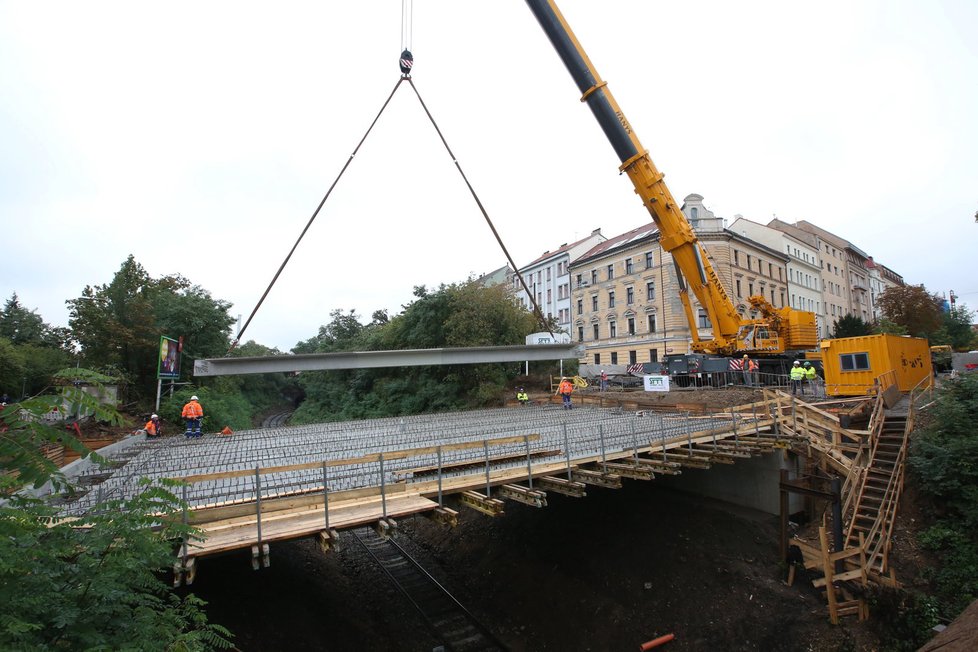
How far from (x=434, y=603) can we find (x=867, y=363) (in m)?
17.8

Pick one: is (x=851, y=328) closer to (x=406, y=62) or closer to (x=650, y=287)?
(x=650, y=287)

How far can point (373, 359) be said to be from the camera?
Result: 17.4 metres

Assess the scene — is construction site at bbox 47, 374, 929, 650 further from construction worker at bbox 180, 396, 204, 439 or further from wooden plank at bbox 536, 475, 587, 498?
construction worker at bbox 180, 396, 204, 439

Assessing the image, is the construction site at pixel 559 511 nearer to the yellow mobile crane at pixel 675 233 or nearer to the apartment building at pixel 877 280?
the yellow mobile crane at pixel 675 233

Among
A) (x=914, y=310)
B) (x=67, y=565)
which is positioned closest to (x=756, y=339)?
(x=67, y=565)

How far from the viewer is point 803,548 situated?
11.7m

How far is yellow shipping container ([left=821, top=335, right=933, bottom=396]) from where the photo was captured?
1911cm

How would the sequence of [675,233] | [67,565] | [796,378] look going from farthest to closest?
[675,233] → [796,378] → [67,565]

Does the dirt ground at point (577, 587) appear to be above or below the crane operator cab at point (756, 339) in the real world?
below

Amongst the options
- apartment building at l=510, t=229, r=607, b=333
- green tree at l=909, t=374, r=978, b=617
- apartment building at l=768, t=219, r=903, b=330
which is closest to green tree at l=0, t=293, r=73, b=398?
green tree at l=909, t=374, r=978, b=617

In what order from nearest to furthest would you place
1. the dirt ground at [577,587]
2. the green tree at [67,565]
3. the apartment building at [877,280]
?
the green tree at [67,565] < the dirt ground at [577,587] < the apartment building at [877,280]

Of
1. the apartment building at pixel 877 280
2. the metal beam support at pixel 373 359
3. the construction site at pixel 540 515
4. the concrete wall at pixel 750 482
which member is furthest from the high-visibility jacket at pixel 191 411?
the apartment building at pixel 877 280

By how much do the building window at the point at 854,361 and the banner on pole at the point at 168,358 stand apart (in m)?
25.0

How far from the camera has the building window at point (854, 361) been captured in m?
19.6
